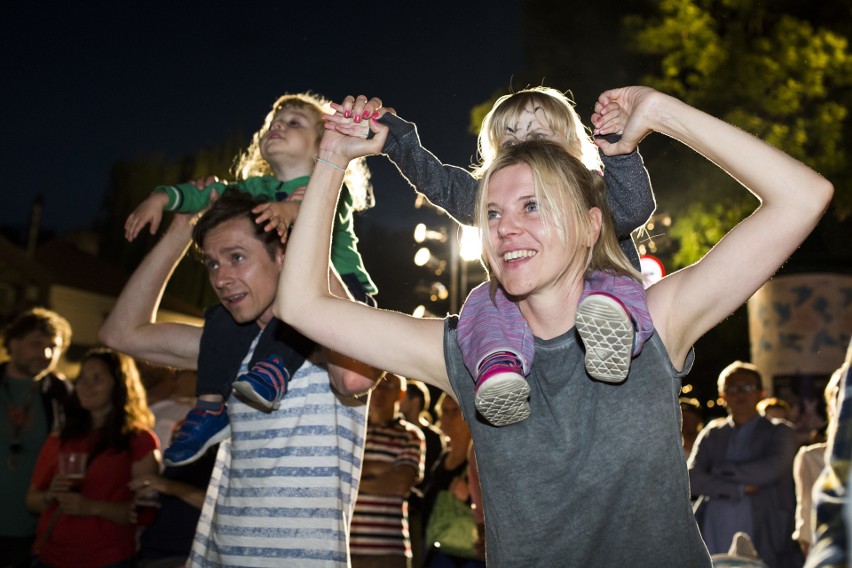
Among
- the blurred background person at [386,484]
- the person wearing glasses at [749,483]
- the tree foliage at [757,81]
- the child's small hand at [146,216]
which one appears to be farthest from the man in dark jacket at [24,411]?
the tree foliage at [757,81]

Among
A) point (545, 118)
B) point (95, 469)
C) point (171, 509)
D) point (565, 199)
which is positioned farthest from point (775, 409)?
point (565, 199)

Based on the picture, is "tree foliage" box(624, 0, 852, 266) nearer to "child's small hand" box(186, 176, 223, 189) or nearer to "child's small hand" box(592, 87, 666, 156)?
"child's small hand" box(186, 176, 223, 189)

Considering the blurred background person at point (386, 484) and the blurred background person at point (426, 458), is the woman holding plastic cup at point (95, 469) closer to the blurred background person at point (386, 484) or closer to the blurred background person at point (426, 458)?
the blurred background person at point (386, 484)

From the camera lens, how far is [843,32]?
1205 cm

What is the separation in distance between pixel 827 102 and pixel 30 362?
36.7 ft

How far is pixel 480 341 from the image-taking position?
2129 millimetres

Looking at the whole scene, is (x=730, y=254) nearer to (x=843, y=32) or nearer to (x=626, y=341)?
(x=626, y=341)

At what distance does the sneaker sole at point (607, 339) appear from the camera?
1.89 metres

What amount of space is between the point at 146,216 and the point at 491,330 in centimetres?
181

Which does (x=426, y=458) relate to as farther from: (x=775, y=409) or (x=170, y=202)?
(x=170, y=202)

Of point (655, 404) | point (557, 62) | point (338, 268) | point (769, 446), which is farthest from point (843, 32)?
point (655, 404)

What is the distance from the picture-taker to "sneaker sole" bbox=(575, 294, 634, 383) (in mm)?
1894

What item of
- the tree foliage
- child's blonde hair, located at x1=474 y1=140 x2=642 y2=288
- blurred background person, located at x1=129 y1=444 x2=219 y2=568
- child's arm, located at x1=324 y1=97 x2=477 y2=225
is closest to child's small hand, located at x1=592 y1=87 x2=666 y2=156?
child's blonde hair, located at x1=474 y1=140 x2=642 y2=288

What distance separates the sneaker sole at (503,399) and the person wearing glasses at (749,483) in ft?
15.3
